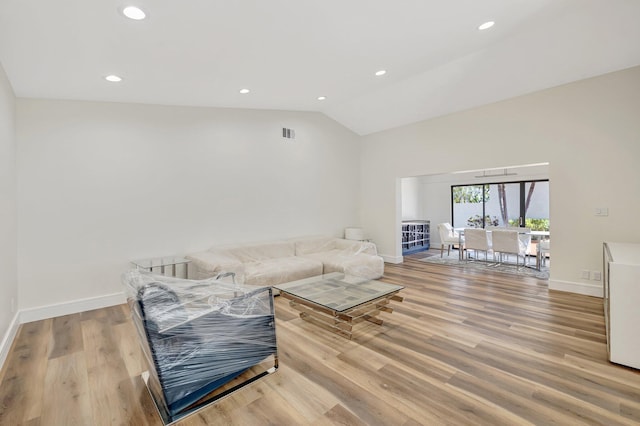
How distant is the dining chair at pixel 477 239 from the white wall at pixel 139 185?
350 centimetres

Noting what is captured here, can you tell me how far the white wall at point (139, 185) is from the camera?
345 cm

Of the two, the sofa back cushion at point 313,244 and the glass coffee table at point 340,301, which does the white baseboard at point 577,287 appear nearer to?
the glass coffee table at point 340,301

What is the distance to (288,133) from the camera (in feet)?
18.2

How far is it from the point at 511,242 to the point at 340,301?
4535mm

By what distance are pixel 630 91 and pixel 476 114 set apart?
182 cm

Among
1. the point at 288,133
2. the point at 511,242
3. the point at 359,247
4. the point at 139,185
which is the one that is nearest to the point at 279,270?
the point at 359,247

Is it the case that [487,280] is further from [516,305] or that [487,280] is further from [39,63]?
[39,63]

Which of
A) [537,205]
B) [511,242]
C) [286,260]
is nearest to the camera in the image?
[286,260]

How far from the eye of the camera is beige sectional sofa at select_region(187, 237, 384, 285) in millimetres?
3939

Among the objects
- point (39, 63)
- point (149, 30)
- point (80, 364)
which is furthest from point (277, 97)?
point (80, 364)

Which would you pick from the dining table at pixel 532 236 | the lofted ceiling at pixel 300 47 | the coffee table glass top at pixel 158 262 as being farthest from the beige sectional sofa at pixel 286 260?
the dining table at pixel 532 236

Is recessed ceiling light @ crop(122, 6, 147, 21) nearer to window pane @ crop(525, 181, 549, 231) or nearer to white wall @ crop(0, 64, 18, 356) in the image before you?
white wall @ crop(0, 64, 18, 356)

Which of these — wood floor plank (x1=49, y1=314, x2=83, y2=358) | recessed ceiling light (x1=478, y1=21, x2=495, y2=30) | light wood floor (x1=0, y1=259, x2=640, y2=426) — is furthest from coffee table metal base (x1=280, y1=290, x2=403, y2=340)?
recessed ceiling light (x1=478, y1=21, x2=495, y2=30)

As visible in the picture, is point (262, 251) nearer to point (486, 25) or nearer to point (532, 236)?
point (486, 25)
